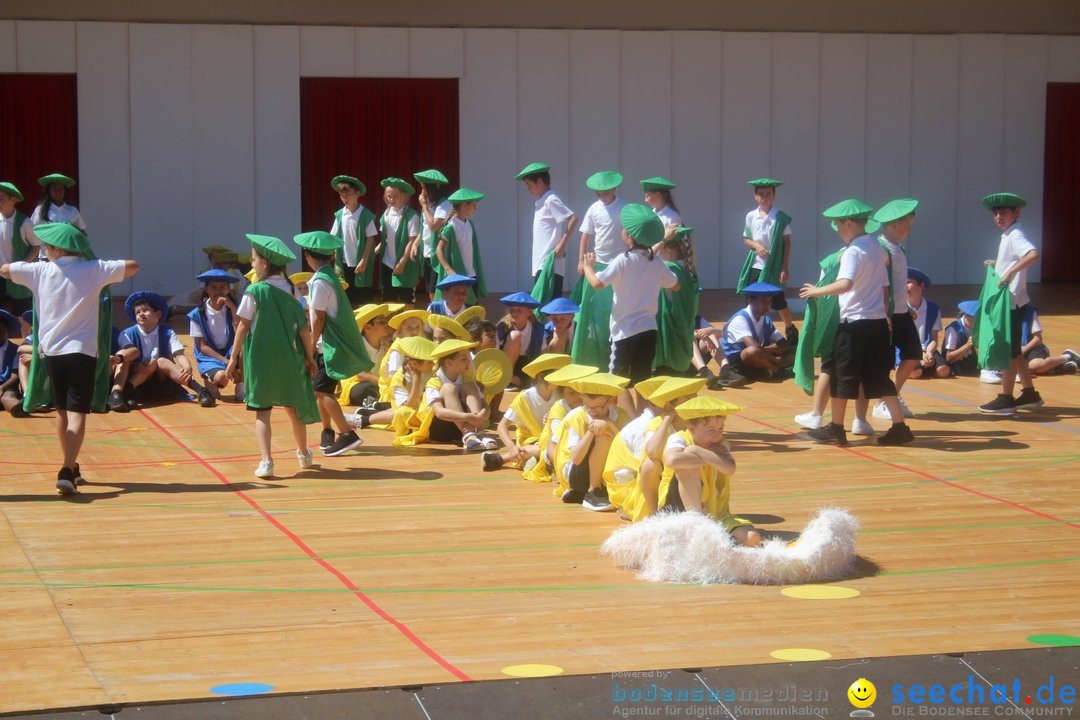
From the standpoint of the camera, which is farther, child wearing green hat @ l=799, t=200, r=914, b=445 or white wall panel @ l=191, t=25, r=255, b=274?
white wall panel @ l=191, t=25, r=255, b=274

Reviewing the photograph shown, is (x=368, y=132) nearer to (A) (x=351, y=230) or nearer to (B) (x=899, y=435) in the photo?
(A) (x=351, y=230)

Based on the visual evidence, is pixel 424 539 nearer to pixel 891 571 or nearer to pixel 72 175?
pixel 891 571

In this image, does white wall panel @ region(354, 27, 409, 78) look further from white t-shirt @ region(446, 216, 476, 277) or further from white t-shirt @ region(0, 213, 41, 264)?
white t-shirt @ region(446, 216, 476, 277)

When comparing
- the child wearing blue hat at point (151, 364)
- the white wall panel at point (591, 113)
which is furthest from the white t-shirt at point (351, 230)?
the white wall panel at point (591, 113)

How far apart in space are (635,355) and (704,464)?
2321 millimetres

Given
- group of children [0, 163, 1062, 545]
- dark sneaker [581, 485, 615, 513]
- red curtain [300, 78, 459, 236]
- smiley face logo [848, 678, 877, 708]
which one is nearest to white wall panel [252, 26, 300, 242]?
red curtain [300, 78, 459, 236]

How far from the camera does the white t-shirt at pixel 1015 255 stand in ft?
32.2

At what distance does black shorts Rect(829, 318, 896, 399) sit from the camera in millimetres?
9070

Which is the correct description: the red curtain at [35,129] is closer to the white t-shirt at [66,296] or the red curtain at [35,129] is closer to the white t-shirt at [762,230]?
the white t-shirt at [762,230]

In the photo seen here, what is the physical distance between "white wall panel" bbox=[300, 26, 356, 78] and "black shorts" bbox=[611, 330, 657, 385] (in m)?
9.88

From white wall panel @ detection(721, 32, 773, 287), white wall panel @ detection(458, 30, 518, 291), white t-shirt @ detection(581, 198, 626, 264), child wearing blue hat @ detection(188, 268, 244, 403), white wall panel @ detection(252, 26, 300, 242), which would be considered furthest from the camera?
white wall panel @ detection(721, 32, 773, 287)

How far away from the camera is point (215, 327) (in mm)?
11078

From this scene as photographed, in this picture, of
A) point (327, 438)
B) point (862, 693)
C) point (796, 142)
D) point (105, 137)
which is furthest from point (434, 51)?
point (862, 693)

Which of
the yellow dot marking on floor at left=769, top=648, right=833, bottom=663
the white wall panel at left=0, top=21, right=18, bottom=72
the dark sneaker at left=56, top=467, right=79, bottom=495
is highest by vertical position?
the white wall panel at left=0, top=21, right=18, bottom=72
